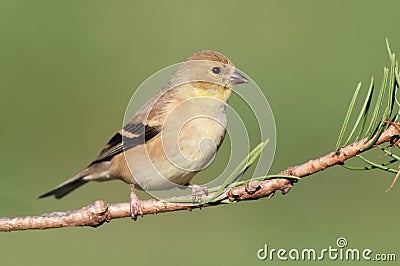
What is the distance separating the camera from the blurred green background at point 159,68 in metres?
4.20

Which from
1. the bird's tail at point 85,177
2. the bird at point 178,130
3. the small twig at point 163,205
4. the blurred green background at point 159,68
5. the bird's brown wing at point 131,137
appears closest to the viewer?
the small twig at point 163,205

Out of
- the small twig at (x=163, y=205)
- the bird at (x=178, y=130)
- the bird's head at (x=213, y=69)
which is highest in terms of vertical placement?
the bird's head at (x=213, y=69)

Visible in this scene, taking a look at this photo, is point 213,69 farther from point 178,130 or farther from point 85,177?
point 85,177

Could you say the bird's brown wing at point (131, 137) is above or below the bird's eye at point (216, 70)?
below

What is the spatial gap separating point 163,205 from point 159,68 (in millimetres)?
3661

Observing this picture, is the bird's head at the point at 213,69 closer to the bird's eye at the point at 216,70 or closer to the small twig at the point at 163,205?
the bird's eye at the point at 216,70

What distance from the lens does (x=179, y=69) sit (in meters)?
3.51

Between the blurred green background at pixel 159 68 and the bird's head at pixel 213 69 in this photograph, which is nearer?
the bird's head at pixel 213 69

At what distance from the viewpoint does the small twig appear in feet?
5.92

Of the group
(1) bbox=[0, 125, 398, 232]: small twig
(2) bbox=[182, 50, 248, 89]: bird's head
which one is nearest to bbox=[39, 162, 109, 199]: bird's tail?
(2) bbox=[182, 50, 248, 89]: bird's head

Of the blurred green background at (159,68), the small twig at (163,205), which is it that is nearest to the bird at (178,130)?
the blurred green background at (159,68)

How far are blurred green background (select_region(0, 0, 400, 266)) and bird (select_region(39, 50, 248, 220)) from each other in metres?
0.65

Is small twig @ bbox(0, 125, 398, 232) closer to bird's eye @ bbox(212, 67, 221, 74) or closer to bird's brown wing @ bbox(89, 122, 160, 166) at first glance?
bird's brown wing @ bbox(89, 122, 160, 166)

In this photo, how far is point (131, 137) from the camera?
3.33 meters
